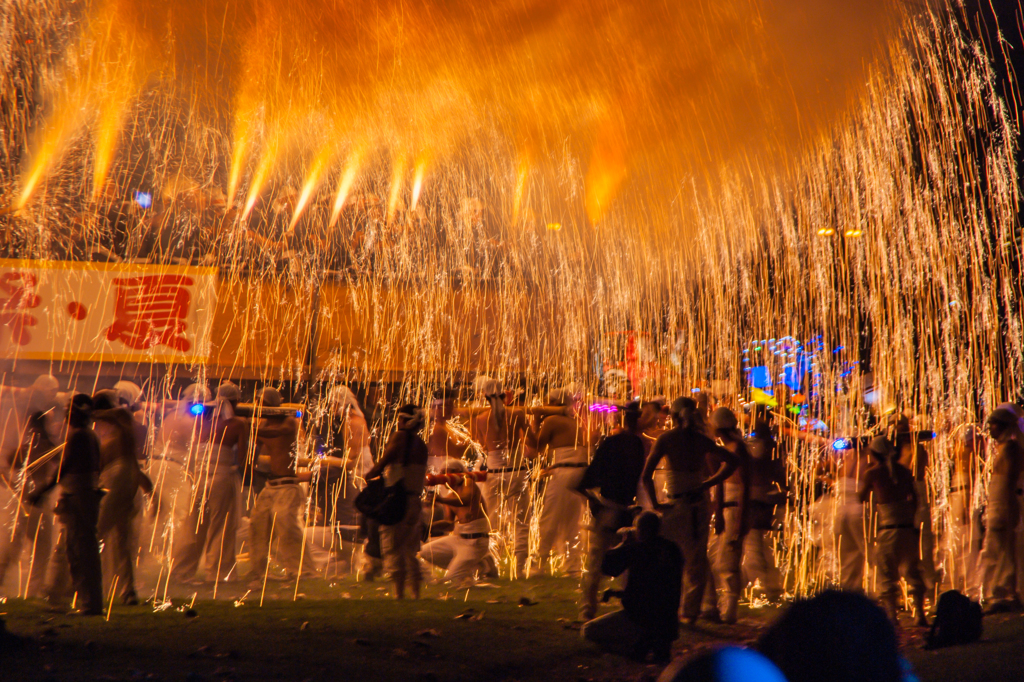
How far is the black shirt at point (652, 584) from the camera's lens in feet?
15.8

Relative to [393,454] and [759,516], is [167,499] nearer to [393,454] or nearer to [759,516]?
[393,454]

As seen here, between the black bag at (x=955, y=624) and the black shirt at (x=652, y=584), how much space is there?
5.83 feet

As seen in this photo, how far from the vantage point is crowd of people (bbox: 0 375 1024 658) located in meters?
5.62

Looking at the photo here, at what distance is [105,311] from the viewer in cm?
1162

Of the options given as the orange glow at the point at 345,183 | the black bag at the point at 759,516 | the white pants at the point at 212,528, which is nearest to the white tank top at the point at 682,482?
the black bag at the point at 759,516

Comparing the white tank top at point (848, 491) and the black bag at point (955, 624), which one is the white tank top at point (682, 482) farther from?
the white tank top at point (848, 491)

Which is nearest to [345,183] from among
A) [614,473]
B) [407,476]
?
[407,476]

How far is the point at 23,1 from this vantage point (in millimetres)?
9047

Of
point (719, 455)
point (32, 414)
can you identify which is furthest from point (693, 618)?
point (32, 414)

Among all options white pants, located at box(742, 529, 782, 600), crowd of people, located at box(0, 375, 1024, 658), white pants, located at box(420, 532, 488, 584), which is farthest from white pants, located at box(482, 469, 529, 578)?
white pants, located at box(742, 529, 782, 600)

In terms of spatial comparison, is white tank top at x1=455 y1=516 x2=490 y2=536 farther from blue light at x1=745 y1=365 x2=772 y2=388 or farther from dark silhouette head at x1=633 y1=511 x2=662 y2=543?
blue light at x1=745 y1=365 x2=772 y2=388

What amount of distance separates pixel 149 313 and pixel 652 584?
9146 mm

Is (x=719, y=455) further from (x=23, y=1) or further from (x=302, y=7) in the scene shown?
(x=23, y=1)

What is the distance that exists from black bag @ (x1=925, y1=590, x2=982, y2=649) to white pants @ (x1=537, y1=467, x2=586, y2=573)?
3.37 metres
